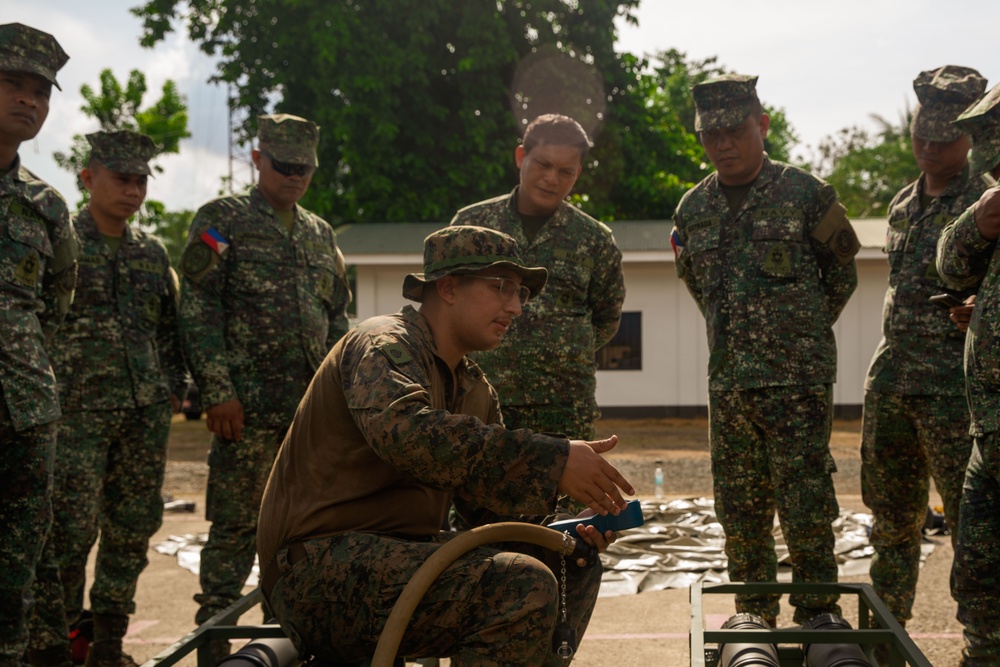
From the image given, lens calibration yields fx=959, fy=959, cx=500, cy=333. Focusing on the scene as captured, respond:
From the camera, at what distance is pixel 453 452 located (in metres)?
2.57

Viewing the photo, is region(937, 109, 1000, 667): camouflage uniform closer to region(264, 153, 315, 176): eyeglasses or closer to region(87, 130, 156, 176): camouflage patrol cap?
region(264, 153, 315, 176): eyeglasses

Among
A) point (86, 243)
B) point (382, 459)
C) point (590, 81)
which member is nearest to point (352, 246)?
point (590, 81)

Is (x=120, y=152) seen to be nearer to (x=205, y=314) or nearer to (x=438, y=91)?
(x=205, y=314)

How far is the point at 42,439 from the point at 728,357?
9.77 feet

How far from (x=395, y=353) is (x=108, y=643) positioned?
9.18ft

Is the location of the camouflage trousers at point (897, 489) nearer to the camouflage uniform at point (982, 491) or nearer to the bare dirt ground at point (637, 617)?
the bare dirt ground at point (637, 617)

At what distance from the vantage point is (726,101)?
4.51 metres

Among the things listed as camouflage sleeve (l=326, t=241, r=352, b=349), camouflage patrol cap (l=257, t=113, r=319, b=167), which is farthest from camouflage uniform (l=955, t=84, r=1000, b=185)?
camouflage sleeve (l=326, t=241, r=352, b=349)

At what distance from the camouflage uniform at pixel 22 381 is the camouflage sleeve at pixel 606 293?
99.6 inches

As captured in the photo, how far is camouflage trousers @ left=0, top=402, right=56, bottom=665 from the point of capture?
3611 millimetres

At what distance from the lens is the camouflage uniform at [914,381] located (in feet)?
14.5

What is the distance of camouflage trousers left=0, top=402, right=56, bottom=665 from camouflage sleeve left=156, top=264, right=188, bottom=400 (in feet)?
5.34

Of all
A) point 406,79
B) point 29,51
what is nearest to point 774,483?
point 29,51

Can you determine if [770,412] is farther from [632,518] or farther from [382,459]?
[382,459]
